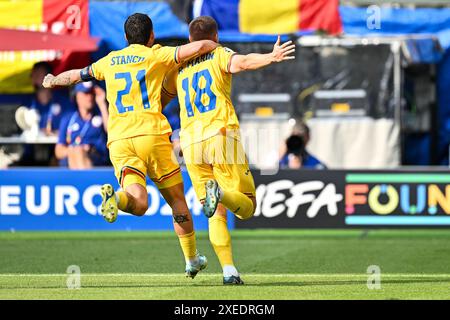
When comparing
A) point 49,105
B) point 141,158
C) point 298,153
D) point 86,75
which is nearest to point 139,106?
point 141,158

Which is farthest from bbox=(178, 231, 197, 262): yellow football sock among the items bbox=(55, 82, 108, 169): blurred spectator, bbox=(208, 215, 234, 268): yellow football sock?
bbox=(55, 82, 108, 169): blurred spectator

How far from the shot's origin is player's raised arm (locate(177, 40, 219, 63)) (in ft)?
33.4

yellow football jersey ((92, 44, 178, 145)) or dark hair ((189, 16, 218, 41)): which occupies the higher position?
dark hair ((189, 16, 218, 41))

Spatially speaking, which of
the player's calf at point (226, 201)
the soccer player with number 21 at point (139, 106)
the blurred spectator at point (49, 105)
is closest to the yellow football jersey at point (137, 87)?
the soccer player with number 21 at point (139, 106)

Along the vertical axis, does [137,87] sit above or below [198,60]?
below

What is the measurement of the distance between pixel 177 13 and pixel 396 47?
4.00m

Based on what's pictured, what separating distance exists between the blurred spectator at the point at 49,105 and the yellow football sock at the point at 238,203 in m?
10.7

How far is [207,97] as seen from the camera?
1041 centimetres

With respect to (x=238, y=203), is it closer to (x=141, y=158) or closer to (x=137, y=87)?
(x=141, y=158)

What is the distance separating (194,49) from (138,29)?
622 millimetres

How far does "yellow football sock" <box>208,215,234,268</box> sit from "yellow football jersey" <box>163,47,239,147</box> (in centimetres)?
75

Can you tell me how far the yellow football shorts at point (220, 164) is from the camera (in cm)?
1030

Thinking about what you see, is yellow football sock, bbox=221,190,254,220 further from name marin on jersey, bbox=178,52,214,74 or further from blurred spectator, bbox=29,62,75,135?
blurred spectator, bbox=29,62,75,135
